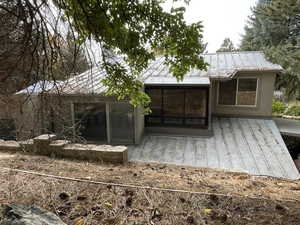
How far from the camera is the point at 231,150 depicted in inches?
262

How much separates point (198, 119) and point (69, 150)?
6.07 metres

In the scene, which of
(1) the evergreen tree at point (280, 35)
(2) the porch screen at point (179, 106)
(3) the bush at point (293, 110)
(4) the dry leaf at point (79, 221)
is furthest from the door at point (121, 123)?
(3) the bush at point (293, 110)

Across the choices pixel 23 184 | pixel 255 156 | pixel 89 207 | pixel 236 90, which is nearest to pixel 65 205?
pixel 89 207

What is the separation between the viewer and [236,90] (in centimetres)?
942

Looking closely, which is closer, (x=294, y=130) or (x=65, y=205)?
(x=65, y=205)

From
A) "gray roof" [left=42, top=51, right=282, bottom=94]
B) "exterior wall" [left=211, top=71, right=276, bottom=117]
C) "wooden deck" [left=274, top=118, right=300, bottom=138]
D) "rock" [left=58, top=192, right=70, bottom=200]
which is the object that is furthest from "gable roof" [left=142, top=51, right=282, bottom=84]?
"rock" [left=58, top=192, right=70, bottom=200]

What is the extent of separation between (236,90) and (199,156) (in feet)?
15.9

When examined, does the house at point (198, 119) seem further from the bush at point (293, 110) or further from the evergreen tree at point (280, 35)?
the bush at point (293, 110)

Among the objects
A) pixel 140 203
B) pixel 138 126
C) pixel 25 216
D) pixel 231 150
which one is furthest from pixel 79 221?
pixel 231 150

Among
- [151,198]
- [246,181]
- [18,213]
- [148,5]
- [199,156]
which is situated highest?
[148,5]

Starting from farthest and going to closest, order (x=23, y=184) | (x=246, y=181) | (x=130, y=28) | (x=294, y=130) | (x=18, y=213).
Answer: (x=294, y=130) < (x=246, y=181) < (x=130, y=28) < (x=23, y=184) < (x=18, y=213)

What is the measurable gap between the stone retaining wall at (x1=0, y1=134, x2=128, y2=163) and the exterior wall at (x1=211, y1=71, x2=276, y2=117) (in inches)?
280

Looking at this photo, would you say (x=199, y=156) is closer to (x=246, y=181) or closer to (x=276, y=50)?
(x=246, y=181)

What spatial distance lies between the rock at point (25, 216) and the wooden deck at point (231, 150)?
470 cm
